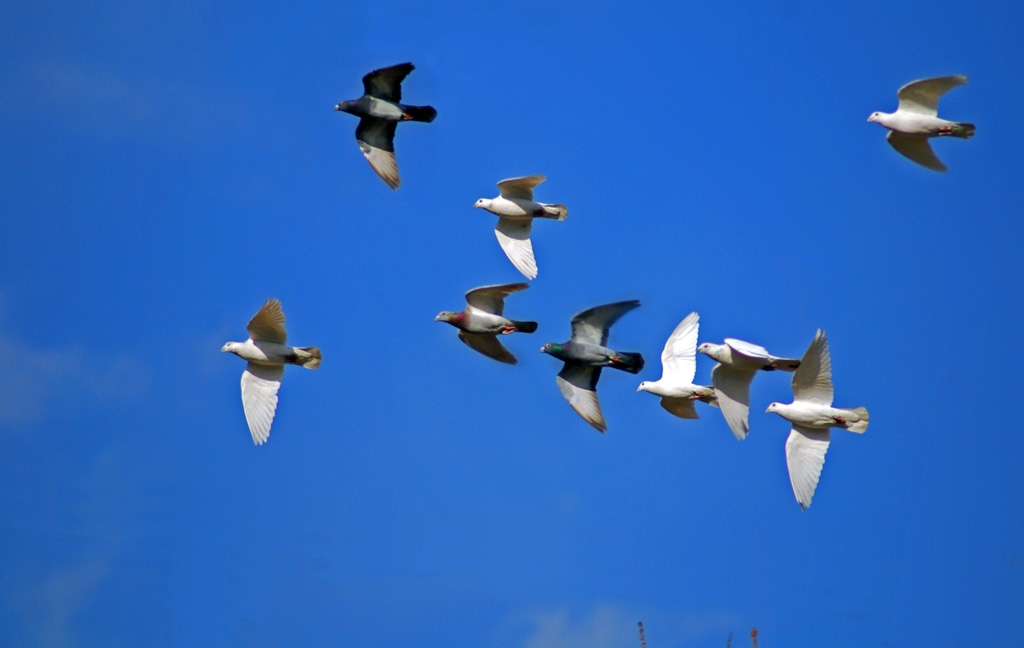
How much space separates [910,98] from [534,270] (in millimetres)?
8621

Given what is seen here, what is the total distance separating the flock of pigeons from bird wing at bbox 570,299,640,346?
2 cm

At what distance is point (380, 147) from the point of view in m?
27.9

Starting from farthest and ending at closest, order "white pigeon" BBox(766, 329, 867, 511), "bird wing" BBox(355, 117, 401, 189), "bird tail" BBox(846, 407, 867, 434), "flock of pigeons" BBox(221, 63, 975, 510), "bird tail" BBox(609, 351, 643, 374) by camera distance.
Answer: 1. "bird wing" BBox(355, 117, 401, 189)
2. "bird tail" BBox(609, 351, 643, 374)
3. "flock of pigeons" BBox(221, 63, 975, 510)
4. "bird tail" BBox(846, 407, 867, 434)
5. "white pigeon" BBox(766, 329, 867, 511)

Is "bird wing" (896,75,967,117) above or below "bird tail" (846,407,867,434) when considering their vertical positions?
above

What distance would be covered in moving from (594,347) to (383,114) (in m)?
Result: 7.18

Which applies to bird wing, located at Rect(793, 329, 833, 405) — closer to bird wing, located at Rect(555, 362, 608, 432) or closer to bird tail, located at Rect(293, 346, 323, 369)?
Result: bird wing, located at Rect(555, 362, 608, 432)

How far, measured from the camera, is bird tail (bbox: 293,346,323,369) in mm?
26062

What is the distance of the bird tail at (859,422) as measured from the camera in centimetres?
2359

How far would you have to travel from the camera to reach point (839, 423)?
77.8 ft

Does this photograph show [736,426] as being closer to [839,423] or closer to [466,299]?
[839,423]

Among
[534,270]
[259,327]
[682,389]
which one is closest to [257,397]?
[259,327]

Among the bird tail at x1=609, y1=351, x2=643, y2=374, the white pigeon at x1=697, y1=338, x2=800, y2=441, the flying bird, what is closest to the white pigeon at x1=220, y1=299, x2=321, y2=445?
the flying bird

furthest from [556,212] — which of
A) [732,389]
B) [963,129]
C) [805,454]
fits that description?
[963,129]

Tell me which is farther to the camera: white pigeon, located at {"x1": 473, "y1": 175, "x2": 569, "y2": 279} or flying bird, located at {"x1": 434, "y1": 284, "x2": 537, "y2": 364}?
white pigeon, located at {"x1": 473, "y1": 175, "x2": 569, "y2": 279}
